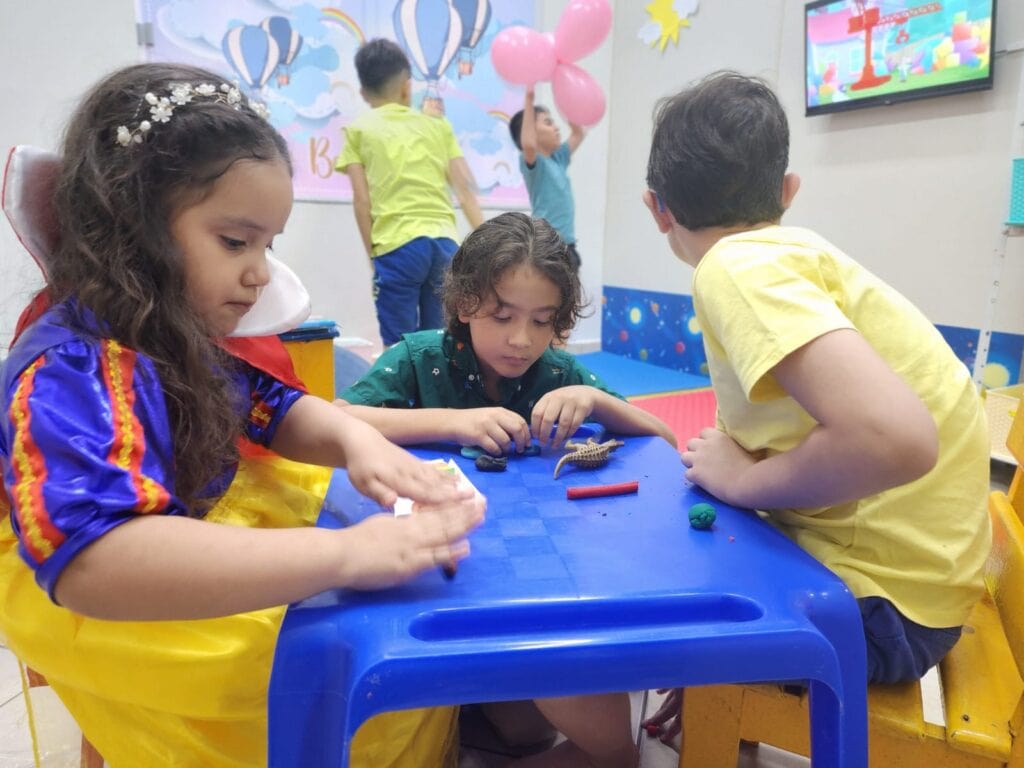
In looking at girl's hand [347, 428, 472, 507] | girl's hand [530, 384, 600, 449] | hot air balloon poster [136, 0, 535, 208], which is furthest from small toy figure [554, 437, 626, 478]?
hot air balloon poster [136, 0, 535, 208]

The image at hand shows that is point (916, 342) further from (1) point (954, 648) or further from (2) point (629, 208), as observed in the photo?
(2) point (629, 208)

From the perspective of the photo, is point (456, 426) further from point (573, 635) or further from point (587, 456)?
point (573, 635)

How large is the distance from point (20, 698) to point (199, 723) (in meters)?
0.62

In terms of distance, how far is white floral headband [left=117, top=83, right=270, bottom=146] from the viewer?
0.55m

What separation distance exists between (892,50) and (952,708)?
2344mm

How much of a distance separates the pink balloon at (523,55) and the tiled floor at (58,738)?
86.8 inches

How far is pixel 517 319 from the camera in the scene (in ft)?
3.20

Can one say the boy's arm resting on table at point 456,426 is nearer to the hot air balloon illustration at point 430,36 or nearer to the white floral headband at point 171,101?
the white floral headband at point 171,101

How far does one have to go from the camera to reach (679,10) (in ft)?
10.7

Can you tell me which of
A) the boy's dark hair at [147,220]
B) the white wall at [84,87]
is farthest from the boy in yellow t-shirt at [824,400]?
the white wall at [84,87]

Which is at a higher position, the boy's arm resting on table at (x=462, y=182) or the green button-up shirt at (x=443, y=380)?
the boy's arm resting on table at (x=462, y=182)

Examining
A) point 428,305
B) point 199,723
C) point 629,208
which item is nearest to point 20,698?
point 199,723

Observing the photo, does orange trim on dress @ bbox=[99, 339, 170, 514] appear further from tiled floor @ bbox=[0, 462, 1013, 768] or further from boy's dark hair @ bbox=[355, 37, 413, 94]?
boy's dark hair @ bbox=[355, 37, 413, 94]

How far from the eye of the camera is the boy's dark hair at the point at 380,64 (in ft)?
7.27
